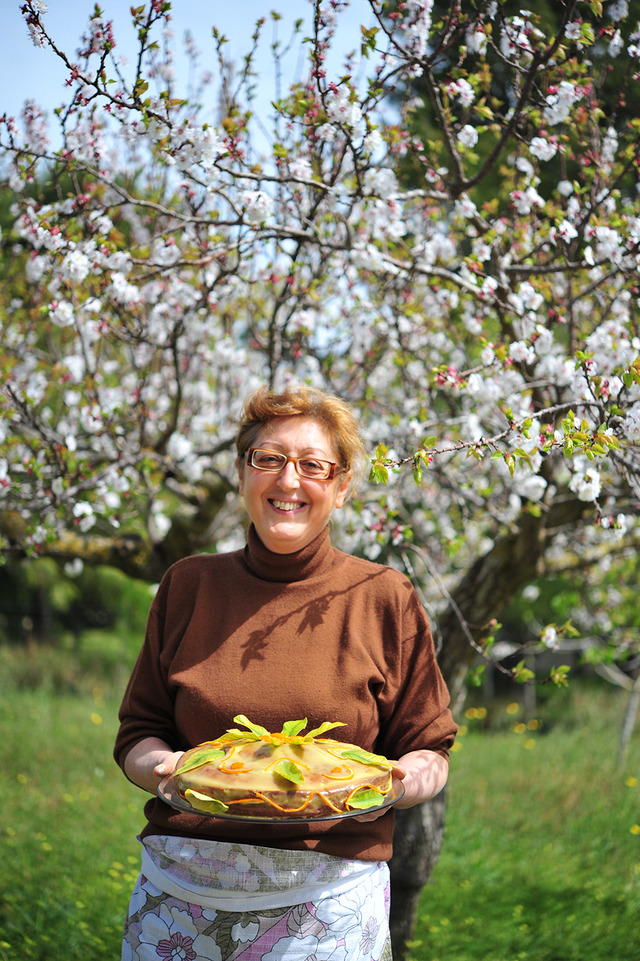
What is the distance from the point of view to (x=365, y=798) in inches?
54.9

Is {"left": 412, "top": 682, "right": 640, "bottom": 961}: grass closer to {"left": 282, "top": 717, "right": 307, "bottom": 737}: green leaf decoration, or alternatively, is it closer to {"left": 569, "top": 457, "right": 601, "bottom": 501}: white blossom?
{"left": 569, "top": 457, "right": 601, "bottom": 501}: white blossom

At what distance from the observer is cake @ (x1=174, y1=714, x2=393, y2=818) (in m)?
1.37

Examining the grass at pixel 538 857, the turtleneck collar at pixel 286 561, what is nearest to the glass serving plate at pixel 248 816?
the turtleneck collar at pixel 286 561

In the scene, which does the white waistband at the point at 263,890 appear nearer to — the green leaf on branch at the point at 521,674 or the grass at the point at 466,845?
the green leaf on branch at the point at 521,674

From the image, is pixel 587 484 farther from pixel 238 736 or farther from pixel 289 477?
pixel 238 736

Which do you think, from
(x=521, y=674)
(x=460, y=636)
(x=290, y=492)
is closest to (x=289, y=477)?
(x=290, y=492)

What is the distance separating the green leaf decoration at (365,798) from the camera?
1.38 m

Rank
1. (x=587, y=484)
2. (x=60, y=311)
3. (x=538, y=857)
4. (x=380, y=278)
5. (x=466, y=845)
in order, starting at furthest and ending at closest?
(x=466, y=845) → (x=538, y=857) → (x=380, y=278) → (x=60, y=311) → (x=587, y=484)

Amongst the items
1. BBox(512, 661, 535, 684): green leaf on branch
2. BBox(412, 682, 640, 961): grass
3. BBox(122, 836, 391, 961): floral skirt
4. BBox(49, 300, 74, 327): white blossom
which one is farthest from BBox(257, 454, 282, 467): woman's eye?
BBox(412, 682, 640, 961): grass

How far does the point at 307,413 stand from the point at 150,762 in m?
0.78

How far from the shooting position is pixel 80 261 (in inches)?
92.7

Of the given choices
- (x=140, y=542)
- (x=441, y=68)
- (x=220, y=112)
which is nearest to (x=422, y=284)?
(x=441, y=68)

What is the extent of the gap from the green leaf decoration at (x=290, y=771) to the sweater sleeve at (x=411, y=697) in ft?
1.03

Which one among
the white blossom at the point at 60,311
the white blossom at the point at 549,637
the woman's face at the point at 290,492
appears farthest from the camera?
the white blossom at the point at 60,311
